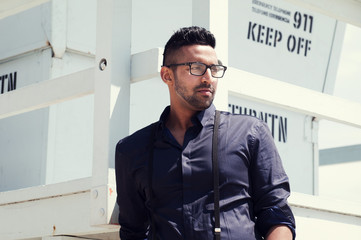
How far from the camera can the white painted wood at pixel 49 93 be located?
114 inches

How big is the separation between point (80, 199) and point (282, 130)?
7.54ft

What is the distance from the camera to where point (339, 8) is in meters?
3.48

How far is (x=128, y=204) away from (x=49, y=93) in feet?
2.73

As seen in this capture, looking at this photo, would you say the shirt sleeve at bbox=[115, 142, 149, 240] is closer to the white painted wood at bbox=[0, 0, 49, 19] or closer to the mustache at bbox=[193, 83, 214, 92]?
the mustache at bbox=[193, 83, 214, 92]

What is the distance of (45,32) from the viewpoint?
398cm

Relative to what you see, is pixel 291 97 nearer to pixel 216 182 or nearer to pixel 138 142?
pixel 138 142

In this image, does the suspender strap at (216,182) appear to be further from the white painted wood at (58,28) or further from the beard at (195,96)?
the white painted wood at (58,28)

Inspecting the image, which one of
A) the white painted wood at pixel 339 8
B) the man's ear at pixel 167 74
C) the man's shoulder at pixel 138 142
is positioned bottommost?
the man's shoulder at pixel 138 142

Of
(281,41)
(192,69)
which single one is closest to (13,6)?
(192,69)

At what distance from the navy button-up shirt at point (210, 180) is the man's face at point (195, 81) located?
0.16ft

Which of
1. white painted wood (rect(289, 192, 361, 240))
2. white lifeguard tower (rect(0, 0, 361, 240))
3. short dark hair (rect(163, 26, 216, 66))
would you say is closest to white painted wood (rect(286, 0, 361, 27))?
white lifeguard tower (rect(0, 0, 361, 240))

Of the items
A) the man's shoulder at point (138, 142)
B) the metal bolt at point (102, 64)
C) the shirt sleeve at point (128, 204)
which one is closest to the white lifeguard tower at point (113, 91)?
the metal bolt at point (102, 64)

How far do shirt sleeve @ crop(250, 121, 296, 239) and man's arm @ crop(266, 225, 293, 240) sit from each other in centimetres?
1

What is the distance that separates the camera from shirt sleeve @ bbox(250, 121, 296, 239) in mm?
2139
